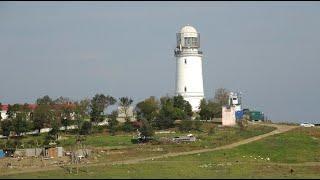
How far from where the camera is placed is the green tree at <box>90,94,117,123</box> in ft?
234

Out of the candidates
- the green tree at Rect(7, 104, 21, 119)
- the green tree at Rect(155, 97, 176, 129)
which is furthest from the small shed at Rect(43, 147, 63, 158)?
the green tree at Rect(7, 104, 21, 119)

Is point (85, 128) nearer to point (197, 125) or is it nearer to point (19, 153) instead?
point (197, 125)

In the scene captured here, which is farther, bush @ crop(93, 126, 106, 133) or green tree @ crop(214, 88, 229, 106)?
green tree @ crop(214, 88, 229, 106)

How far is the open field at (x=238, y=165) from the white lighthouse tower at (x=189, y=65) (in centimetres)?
2391

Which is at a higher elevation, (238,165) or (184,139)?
(184,139)

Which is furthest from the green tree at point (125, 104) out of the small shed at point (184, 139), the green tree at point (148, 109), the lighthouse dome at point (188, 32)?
the small shed at point (184, 139)

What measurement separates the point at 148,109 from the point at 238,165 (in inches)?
1267

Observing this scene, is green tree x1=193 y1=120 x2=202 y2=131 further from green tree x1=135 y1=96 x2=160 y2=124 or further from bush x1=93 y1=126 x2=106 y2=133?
bush x1=93 y1=126 x2=106 y2=133

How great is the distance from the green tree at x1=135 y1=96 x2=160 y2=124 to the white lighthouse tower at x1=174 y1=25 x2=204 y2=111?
509cm

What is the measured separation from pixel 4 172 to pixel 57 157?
869cm

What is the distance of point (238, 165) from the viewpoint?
42.2 metres

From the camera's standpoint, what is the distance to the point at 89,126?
209 ft

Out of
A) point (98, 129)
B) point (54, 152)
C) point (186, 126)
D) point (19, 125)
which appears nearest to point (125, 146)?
point (54, 152)

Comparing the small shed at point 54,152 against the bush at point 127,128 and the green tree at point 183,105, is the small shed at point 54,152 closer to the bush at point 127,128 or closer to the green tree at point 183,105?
the bush at point 127,128
